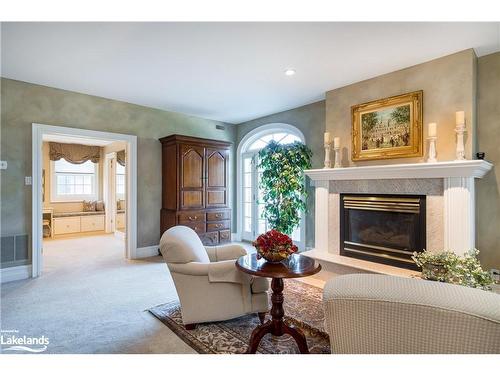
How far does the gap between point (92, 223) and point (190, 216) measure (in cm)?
426

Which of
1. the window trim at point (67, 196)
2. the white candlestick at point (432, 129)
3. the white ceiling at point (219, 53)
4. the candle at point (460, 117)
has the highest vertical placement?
the white ceiling at point (219, 53)

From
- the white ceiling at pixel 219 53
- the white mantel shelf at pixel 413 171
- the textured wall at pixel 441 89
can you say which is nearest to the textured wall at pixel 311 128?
the white ceiling at pixel 219 53

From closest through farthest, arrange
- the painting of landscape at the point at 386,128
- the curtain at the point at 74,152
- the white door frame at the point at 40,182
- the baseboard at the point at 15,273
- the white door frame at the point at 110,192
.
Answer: the painting of landscape at the point at 386,128, the baseboard at the point at 15,273, the white door frame at the point at 40,182, the curtain at the point at 74,152, the white door frame at the point at 110,192

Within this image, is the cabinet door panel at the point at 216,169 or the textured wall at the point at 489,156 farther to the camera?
the cabinet door panel at the point at 216,169

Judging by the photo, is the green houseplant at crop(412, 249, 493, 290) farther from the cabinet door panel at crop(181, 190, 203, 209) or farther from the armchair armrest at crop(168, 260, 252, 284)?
the cabinet door panel at crop(181, 190, 203, 209)

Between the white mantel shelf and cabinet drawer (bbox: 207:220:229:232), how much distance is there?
2141 millimetres

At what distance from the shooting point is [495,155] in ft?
9.34

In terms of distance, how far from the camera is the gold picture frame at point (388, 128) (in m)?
3.14

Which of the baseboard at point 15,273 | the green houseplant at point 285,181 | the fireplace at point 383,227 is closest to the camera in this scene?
the fireplace at point 383,227

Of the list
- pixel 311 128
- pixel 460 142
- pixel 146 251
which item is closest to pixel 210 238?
pixel 146 251

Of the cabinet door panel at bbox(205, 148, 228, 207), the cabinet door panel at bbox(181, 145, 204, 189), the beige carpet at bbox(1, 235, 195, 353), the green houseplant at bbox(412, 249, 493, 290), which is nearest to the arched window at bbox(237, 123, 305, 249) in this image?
the cabinet door panel at bbox(205, 148, 228, 207)

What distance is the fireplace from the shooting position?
122 inches

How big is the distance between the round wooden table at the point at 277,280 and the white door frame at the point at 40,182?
3031 mm

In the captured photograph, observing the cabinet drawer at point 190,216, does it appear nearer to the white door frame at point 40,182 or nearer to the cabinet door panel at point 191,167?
the cabinet door panel at point 191,167
